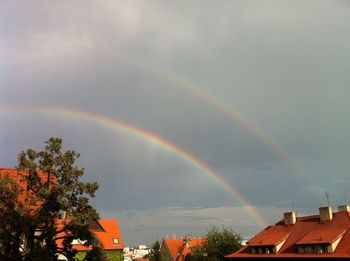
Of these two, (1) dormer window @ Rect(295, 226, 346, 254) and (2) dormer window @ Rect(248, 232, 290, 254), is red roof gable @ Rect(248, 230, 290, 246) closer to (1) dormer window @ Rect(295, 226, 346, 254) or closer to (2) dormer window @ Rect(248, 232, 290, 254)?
(2) dormer window @ Rect(248, 232, 290, 254)

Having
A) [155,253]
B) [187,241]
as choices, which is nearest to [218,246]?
[155,253]

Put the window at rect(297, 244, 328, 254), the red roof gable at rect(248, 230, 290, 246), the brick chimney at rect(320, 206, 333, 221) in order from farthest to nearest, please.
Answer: the red roof gable at rect(248, 230, 290, 246), the brick chimney at rect(320, 206, 333, 221), the window at rect(297, 244, 328, 254)

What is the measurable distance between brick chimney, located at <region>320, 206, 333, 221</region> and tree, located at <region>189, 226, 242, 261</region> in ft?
69.1

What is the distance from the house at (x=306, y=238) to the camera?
42469mm

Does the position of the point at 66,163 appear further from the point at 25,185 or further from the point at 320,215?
the point at 320,215

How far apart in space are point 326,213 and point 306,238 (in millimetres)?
4963

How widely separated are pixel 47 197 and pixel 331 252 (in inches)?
1180

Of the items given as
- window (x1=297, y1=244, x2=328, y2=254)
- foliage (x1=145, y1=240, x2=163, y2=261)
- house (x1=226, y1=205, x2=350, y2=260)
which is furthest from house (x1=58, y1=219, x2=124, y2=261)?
window (x1=297, y1=244, x2=328, y2=254)

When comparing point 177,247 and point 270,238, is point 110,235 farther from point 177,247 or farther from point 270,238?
point 177,247

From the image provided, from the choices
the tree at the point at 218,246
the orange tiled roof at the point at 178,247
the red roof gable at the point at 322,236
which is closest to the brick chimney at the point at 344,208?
the red roof gable at the point at 322,236

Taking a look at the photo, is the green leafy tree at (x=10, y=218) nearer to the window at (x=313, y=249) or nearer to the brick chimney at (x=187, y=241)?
the window at (x=313, y=249)

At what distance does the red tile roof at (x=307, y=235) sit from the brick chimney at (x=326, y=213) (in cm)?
44

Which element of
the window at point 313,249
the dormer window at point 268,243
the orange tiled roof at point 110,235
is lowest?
the window at point 313,249

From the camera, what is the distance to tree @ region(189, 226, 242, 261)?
65531mm
